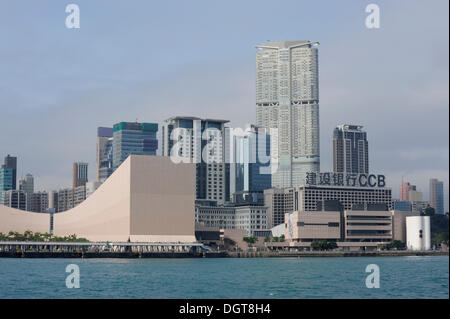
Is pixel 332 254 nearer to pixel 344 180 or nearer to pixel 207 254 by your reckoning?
pixel 207 254

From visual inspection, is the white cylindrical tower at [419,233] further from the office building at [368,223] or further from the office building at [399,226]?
the office building at [399,226]

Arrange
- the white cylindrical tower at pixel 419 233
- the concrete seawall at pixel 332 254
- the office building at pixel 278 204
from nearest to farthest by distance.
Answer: the concrete seawall at pixel 332 254
the white cylindrical tower at pixel 419 233
the office building at pixel 278 204

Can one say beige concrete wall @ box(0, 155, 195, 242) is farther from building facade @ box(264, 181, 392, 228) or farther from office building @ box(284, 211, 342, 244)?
building facade @ box(264, 181, 392, 228)

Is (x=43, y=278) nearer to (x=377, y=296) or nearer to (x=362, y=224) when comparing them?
(x=377, y=296)

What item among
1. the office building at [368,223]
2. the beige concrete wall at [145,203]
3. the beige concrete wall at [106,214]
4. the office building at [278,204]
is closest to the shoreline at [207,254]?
the beige concrete wall at [145,203]

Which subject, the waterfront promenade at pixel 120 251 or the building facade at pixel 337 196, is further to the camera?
the building facade at pixel 337 196

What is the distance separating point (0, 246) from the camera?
11444cm

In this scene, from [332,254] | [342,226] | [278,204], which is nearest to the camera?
[332,254]

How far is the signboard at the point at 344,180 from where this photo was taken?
161m

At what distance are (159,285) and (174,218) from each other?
72.1m

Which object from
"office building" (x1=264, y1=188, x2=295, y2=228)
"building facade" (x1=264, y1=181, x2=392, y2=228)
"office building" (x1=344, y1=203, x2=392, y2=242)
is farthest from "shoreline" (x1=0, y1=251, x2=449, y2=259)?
"office building" (x1=264, y1=188, x2=295, y2=228)

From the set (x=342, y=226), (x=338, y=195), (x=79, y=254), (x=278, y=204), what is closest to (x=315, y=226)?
(x=342, y=226)

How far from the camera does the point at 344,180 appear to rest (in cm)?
16338
